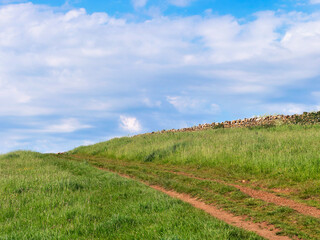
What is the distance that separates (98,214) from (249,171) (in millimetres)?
8402

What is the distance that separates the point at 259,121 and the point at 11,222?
3053 centimetres

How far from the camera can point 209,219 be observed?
22.5 ft

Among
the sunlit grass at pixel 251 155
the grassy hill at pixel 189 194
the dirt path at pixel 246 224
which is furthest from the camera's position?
the sunlit grass at pixel 251 155

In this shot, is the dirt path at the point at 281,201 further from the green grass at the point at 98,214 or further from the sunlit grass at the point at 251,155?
the green grass at the point at 98,214

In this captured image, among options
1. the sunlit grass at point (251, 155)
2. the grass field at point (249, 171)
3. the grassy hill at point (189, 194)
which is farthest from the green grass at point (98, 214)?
the sunlit grass at point (251, 155)

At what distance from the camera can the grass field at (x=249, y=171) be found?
26.1 feet

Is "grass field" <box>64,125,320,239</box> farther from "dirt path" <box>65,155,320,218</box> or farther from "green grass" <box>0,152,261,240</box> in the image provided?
"green grass" <box>0,152,261,240</box>

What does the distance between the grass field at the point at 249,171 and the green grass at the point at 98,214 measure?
5.27 ft

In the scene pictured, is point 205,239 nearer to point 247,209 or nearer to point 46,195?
point 247,209

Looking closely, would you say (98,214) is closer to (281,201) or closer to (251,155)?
(281,201)

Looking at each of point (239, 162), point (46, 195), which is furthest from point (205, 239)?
point (239, 162)

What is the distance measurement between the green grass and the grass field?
161cm

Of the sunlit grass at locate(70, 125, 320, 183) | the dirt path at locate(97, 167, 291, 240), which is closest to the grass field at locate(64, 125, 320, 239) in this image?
the sunlit grass at locate(70, 125, 320, 183)

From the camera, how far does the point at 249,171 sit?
46.0 feet
